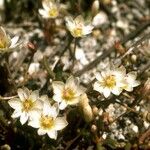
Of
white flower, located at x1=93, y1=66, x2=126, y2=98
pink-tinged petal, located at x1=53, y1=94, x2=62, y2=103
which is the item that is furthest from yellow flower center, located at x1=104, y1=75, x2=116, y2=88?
pink-tinged petal, located at x1=53, y1=94, x2=62, y2=103

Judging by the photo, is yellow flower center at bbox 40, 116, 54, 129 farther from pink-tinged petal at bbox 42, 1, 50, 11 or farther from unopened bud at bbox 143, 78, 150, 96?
pink-tinged petal at bbox 42, 1, 50, 11

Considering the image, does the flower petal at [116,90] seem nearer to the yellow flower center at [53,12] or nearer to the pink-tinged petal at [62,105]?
the pink-tinged petal at [62,105]

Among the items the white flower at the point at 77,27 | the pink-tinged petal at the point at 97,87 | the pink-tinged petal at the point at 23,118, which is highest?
the white flower at the point at 77,27

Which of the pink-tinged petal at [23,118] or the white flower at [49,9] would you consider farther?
the white flower at [49,9]

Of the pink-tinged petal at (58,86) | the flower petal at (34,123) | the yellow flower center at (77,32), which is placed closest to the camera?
the flower petal at (34,123)

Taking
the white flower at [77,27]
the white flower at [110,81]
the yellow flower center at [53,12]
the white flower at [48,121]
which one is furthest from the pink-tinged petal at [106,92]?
the yellow flower center at [53,12]

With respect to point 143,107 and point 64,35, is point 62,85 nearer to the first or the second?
point 143,107

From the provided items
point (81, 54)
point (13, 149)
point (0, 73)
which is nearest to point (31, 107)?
point (13, 149)
